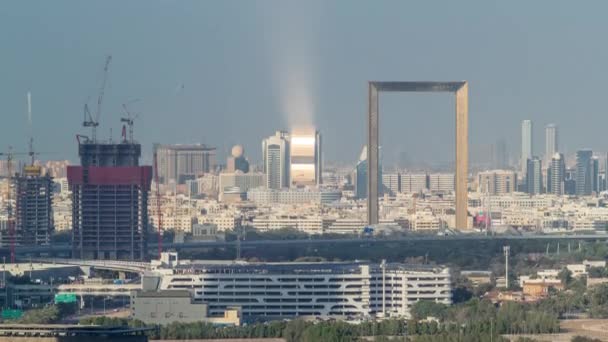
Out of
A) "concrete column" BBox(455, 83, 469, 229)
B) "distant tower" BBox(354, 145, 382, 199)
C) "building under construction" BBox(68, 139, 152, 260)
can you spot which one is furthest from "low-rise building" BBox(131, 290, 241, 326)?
"distant tower" BBox(354, 145, 382, 199)

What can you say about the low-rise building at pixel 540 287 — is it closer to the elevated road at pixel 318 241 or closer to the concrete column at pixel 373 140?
the elevated road at pixel 318 241

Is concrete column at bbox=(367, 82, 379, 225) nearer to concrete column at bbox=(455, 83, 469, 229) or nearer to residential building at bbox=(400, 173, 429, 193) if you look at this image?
concrete column at bbox=(455, 83, 469, 229)

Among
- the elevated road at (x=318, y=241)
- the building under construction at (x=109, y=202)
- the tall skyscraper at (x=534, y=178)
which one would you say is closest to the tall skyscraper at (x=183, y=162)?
the tall skyscraper at (x=534, y=178)

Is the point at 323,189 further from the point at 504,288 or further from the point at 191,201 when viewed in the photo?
the point at 504,288

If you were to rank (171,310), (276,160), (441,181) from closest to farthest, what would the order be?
(171,310)
(276,160)
(441,181)

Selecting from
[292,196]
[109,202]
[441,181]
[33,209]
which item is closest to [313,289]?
[109,202]

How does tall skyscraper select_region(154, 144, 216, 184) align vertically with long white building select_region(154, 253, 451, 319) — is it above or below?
above

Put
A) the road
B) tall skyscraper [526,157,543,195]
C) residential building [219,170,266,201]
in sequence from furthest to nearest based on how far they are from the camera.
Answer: tall skyscraper [526,157,543,195] < residential building [219,170,266,201] < the road

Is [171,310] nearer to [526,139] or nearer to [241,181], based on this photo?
[241,181]
